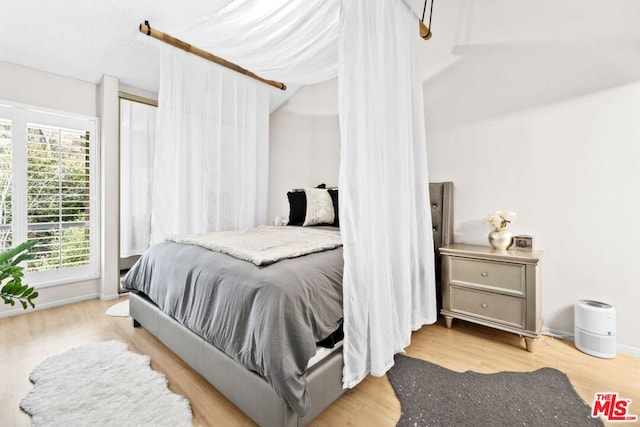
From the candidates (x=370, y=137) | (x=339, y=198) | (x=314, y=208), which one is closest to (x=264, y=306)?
(x=339, y=198)

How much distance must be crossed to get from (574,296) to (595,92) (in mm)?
1506

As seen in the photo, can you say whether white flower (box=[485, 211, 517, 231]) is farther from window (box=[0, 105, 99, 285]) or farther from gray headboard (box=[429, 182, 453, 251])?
window (box=[0, 105, 99, 285])

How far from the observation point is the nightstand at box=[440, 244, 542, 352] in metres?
1.96

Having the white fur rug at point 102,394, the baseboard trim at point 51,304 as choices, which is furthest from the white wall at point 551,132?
the baseboard trim at point 51,304

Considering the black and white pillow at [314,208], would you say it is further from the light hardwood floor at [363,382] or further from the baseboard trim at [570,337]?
the baseboard trim at [570,337]

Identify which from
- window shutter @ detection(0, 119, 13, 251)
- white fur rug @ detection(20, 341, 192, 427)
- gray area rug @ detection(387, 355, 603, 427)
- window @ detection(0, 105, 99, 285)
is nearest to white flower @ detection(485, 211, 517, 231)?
gray area rug @ detection(387, 355, 603, 427)

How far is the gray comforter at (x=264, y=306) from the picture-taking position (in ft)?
3.92

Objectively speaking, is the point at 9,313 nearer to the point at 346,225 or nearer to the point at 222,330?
the point at 222,330

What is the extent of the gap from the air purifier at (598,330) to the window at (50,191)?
4435 mm

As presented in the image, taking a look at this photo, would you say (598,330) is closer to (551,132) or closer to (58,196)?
(551,132)

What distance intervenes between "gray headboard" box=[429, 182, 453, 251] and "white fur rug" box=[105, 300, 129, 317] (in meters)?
2.97

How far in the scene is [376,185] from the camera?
1572 mm

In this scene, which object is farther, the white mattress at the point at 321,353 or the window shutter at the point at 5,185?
the window shutter at the point at 5,185

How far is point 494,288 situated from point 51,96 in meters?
4.36
